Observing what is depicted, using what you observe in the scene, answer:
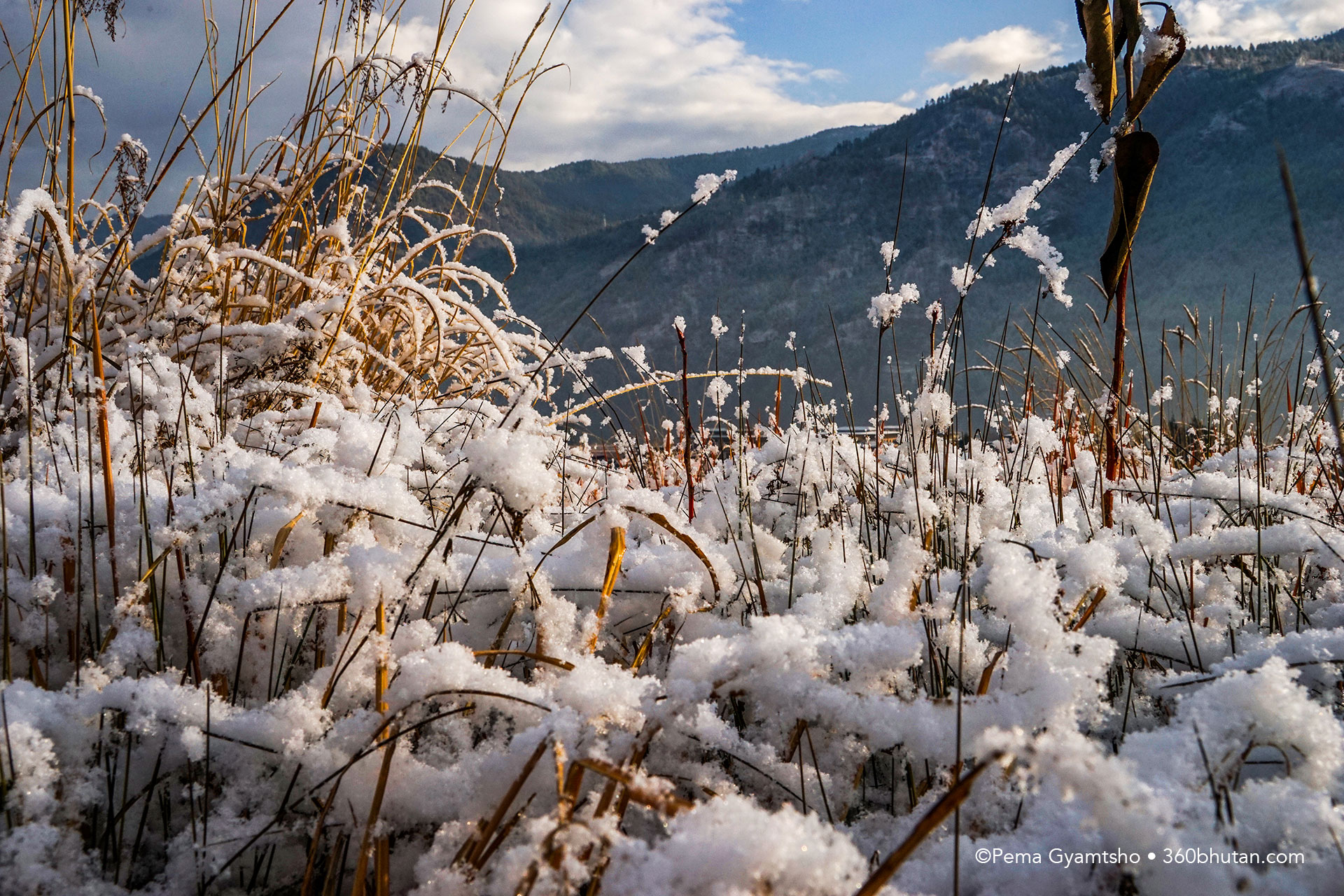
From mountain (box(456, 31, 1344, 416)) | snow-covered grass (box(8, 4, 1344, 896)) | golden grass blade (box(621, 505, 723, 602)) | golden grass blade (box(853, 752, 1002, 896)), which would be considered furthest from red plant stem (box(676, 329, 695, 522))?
mountain (box(456, 31, 1344, 416))

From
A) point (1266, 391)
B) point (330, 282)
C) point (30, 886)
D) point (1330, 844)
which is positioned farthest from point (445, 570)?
point (1266, 391)

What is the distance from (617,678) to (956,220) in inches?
2251

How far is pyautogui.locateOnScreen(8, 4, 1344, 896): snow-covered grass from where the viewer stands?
0.46 meters

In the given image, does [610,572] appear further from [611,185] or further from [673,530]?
Result: [611,185]

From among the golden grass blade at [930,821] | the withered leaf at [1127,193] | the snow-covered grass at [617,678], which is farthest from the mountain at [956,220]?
the golden grass blade at [930,821]

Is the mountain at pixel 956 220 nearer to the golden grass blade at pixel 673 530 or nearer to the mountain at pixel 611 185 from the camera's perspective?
the mountain at pixel 611 185

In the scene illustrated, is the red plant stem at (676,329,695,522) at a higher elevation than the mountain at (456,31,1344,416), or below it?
below

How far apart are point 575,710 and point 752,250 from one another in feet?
179

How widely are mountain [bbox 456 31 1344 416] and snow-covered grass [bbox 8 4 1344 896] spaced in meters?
41.1

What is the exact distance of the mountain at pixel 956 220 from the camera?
144ft

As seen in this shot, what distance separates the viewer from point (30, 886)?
1.59 ft

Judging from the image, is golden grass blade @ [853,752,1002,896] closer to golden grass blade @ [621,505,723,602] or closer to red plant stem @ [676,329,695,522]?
golden grass blade @ [621,505,723,602]

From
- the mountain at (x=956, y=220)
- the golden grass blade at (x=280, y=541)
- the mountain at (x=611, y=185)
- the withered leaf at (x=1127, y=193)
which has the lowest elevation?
the golden grass blade at (x=280, y=541)

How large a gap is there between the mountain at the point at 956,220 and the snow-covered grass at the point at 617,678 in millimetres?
41076
